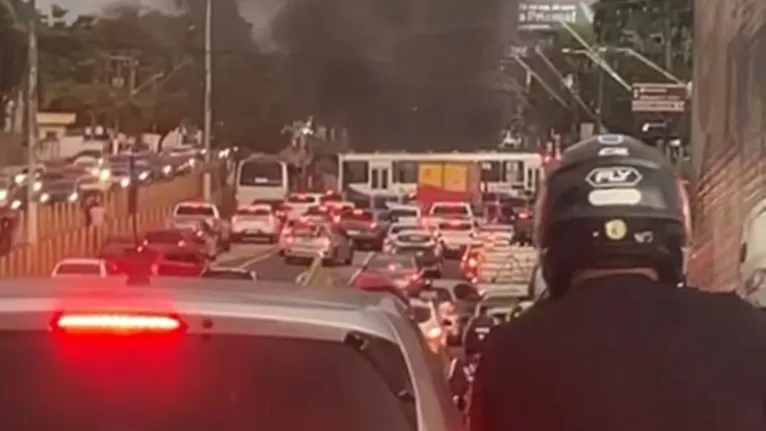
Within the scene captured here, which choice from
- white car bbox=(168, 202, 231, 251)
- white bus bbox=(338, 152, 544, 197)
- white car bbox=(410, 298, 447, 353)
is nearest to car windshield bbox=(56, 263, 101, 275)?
white car bbox=(410, 298, 447, 353)

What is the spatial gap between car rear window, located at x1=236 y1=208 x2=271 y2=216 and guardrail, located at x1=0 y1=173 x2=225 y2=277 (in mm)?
775

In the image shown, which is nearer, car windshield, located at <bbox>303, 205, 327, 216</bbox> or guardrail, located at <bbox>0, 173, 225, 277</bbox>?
guardrail, located at <bbox>0, 173, 225, 277</bbox>

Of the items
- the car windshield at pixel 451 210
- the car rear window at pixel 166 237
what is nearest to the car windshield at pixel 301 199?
the car windshield at pixel 451 210

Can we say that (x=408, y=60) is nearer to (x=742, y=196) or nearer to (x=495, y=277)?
(x=495, y=277)

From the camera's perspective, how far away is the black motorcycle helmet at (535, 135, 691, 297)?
13.4ft

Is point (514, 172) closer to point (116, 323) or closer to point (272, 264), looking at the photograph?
point (272, 264)

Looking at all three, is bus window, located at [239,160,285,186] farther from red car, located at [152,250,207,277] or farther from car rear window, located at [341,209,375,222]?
red car, located at [152,250,207,277]

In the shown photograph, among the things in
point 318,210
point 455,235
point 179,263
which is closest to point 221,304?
point 179,263

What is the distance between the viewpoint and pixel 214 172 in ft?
120

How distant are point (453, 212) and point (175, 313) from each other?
3112 cm

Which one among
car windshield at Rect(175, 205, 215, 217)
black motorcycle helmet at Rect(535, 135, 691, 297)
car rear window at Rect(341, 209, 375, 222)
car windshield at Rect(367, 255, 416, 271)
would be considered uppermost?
black motorcycle helmet at Rect(535, 135, 691, 297)

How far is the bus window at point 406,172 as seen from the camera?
109ft

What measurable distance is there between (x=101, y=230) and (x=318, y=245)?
3.75 m

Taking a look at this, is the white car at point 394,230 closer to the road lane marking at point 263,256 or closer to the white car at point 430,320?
the road lane marking at point 263,256
